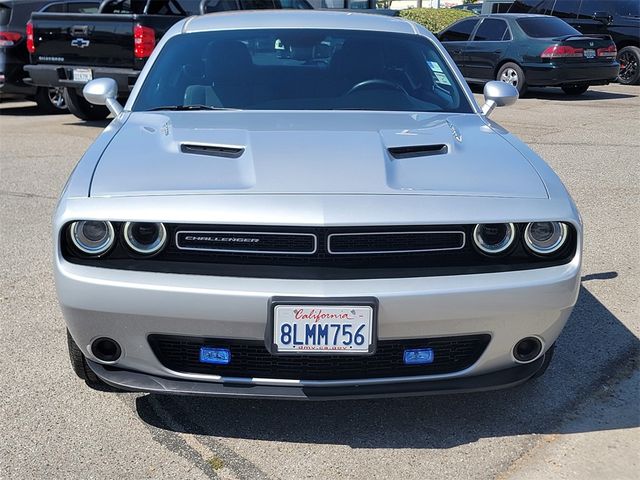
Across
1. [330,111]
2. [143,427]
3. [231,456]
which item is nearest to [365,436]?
[231,456]

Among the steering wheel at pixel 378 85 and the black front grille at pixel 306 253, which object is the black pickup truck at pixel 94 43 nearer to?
the steering wheel at pixel 378 85

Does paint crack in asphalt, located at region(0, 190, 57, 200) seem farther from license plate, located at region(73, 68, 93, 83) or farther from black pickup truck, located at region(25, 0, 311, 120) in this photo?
license plate, located at region(73, 68, 93, 83)

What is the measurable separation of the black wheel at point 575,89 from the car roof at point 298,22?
10.9 m

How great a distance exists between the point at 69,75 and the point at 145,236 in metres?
7.74

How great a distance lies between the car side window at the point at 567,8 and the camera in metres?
16.7

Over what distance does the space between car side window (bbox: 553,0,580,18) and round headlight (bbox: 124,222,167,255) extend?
15730 millimetres

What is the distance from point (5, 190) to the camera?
719 centimetres

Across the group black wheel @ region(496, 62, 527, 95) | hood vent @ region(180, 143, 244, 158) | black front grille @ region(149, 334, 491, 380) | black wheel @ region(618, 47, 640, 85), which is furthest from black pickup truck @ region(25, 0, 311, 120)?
black wheel @ region(618, 47, 640, 85)

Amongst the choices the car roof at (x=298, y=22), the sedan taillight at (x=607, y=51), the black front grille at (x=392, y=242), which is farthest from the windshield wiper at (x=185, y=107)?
the sedan taillight at (x=607, y=51)

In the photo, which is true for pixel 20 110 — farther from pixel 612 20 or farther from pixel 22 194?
pixel 612 20

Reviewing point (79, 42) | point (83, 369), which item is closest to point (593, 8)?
point (79, 42)

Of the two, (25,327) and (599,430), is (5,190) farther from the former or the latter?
(599,430)

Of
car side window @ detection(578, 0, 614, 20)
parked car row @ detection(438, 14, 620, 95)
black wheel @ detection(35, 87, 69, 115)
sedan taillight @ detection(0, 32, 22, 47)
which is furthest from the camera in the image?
car side window @ detection(578, 0, 614, 20)

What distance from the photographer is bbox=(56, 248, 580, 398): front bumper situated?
8.78 feet
